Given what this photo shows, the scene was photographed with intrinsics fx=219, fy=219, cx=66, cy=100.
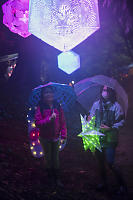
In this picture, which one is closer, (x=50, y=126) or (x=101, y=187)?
(x=50, y=126)

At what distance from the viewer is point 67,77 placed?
13.7 metres

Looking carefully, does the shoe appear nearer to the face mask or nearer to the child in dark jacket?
the child in dark jacket

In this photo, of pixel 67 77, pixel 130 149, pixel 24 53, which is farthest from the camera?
pixel 67 77

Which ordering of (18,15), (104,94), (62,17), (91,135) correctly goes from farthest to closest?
(18,15) < (104,94) < (91,135) < (62,17)

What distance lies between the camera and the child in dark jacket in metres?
4.64

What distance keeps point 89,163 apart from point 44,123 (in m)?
3.54

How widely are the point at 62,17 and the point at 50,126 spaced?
2177 mm

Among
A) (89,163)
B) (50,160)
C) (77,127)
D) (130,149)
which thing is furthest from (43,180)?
(77,127)

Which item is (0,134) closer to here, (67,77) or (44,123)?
(44,123)

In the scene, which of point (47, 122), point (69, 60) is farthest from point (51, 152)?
point (69, 60)

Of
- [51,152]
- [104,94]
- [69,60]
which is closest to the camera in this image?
[104,94]

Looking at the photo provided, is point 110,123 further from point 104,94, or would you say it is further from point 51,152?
point 51,152

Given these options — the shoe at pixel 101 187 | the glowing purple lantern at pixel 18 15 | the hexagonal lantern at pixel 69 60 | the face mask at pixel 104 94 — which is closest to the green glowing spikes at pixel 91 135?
the face mask at pixel 104 94

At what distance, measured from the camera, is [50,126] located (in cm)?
464
